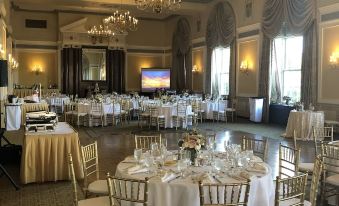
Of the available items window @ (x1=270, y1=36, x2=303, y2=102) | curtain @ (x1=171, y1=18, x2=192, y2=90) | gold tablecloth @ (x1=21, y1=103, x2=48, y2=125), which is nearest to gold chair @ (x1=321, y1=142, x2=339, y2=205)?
gold tablecloth @ (x1=21, y1=103, x2=48, y2=125)

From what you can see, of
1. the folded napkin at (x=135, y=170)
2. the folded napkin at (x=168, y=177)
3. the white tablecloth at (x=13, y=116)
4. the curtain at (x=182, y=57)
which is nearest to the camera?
the folded napkin at (x=168, y=177)

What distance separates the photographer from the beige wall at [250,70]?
1382 cm

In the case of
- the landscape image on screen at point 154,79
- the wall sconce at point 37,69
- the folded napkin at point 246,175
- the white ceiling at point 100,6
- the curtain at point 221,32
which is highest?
the white ceiling at point 100,6

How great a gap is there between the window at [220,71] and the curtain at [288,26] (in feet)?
9.39

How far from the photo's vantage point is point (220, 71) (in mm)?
16547

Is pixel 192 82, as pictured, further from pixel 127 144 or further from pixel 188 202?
pixel 188 202

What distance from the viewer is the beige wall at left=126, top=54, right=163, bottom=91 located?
21.6 m

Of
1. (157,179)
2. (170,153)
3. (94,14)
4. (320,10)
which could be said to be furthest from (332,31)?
(94,14)

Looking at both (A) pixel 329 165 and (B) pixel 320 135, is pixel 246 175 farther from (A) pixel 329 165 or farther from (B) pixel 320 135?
(B) pixel 320 135

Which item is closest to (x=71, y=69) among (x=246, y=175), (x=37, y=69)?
(x=37, y=69)

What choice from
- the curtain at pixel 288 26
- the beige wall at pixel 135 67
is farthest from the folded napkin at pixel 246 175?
the beige wall at pixel 135 67

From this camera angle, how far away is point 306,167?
477 cm

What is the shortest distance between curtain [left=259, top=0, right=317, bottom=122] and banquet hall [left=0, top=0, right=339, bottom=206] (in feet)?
0.13

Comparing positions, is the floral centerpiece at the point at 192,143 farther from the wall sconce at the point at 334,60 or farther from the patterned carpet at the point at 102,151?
the wall sconce at the point at 334,60
